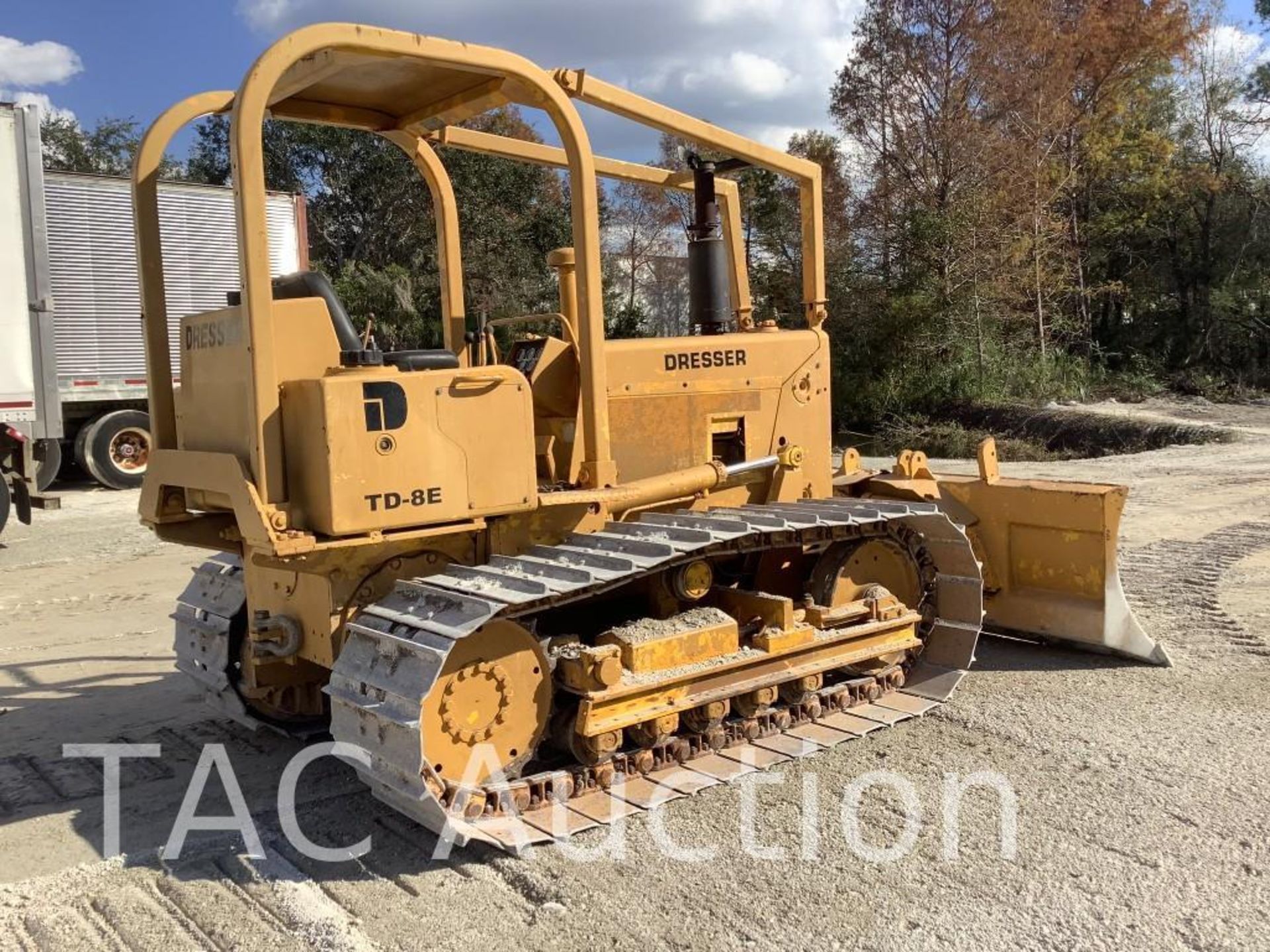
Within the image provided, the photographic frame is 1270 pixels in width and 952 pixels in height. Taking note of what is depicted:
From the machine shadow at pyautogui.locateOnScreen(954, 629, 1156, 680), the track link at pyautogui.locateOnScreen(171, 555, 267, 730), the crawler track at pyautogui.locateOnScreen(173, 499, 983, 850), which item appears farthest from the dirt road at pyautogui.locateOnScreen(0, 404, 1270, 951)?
the track link at pyautogui.locateOnScreen(171, 555, 267, 730)

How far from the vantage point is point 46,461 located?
12.8m

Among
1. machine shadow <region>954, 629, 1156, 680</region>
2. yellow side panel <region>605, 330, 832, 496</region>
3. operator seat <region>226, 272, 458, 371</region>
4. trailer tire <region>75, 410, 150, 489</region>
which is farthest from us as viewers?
trailer tire <region>75, 410, 150, 489</region>

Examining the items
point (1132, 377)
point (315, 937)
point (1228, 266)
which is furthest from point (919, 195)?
point (315, 937)

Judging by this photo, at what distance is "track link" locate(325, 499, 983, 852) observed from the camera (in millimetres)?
3883

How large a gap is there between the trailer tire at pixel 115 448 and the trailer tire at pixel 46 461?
2761mm

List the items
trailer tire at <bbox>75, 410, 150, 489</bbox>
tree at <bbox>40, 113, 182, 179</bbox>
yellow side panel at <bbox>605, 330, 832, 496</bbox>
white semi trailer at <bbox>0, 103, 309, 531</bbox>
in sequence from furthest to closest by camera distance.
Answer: tree at <bbox>40, 113, 182, 179</bbox>
trailer tire at <bbox>75, 410, 150, 489</bbox>
white semi trailer at <bbox>0, 103, 309, 531</bbox>
yellow side panel at <bbox>605, 330, 832, 496</bbox>

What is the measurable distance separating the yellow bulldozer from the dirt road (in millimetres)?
255

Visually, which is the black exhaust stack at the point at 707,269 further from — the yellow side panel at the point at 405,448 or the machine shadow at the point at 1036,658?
the machine shadow at the point at 1036,658

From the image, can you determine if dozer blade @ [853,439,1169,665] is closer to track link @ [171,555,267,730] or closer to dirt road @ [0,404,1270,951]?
dirt road @ [0,404,1270,951]

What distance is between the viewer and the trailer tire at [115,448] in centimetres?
1591

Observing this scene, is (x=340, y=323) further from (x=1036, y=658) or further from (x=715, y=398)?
(x=1036, y=658)

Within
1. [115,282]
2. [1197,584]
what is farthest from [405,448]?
[115,282]

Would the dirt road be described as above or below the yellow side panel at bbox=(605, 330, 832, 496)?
below

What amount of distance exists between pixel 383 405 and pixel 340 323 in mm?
755
